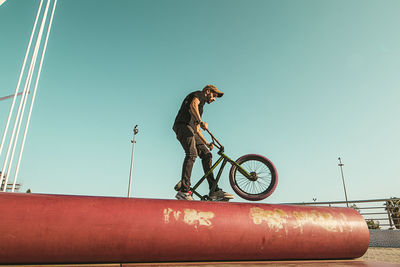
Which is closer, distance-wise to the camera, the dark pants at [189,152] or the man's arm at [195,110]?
the dark pants at [189,152]

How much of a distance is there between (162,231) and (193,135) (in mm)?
2230

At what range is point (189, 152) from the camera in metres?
3.62

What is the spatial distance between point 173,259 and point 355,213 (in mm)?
1842

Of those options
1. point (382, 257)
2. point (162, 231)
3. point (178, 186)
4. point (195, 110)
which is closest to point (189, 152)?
point (178, 186)

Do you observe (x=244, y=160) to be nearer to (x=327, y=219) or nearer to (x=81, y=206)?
(x=327, y=219)

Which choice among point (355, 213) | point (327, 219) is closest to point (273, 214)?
point (327, 219)

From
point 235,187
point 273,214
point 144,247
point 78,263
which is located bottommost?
point 78,263

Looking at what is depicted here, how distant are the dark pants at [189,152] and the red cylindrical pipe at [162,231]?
1.64 meters

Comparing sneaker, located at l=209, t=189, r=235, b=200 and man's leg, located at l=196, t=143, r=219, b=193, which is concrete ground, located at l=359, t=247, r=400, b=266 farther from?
man's leg, located at l=196, t=143, r=219, b=193

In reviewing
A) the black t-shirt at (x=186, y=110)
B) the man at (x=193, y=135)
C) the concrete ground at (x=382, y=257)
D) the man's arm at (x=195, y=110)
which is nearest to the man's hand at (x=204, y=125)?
the man at (x=193, y=135)

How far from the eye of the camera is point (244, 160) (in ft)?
14.4

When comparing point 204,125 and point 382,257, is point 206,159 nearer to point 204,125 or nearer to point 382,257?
point 204,125

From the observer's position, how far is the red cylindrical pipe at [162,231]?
150 centimetres

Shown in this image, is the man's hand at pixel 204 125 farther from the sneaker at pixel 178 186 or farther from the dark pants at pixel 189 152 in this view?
the sneaker at pixel 178 186
